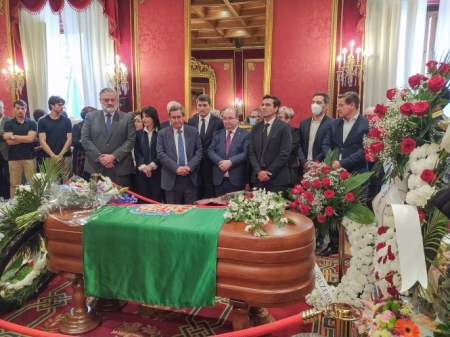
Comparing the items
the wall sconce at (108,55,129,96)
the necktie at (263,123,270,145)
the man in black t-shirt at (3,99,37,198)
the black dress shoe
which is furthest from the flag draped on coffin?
the wall sconce at (108,55,129,96)

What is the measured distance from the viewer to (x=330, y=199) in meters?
2.38

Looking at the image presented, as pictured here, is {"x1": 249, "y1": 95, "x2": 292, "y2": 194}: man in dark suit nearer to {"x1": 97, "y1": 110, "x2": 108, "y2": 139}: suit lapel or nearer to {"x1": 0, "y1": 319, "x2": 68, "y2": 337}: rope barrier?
{"x1": 97, "y1": 110, "x2": 108, "y2": 139}: suit lapel

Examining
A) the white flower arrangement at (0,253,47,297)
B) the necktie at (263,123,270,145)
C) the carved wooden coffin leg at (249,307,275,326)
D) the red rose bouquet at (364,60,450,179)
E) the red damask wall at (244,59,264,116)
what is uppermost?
the red damask wall at (244,59,264,116)

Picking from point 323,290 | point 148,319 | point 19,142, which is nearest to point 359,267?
point 323,290

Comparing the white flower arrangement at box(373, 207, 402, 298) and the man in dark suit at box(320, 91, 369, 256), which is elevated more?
the man in dark suit at box(320, 91, 369, 256)

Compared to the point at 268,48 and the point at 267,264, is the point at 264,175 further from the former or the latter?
the point at 268,48

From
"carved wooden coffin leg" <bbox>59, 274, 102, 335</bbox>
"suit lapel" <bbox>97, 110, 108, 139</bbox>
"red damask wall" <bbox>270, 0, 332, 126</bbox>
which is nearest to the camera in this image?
"carved wooden coffin leg" <bbox>59, 274, 102, 335</bbox>

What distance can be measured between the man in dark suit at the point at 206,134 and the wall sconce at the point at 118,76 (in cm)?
248

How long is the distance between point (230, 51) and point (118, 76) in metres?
1.87

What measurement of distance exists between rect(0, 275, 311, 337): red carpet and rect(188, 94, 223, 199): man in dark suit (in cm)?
152

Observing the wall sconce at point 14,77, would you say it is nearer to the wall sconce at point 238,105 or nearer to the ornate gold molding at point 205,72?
the ornate gold molding at point 205,72

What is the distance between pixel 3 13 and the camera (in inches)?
247

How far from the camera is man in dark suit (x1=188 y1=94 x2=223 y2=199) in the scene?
391cm

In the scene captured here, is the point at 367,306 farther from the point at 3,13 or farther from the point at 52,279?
the point at 3,13
